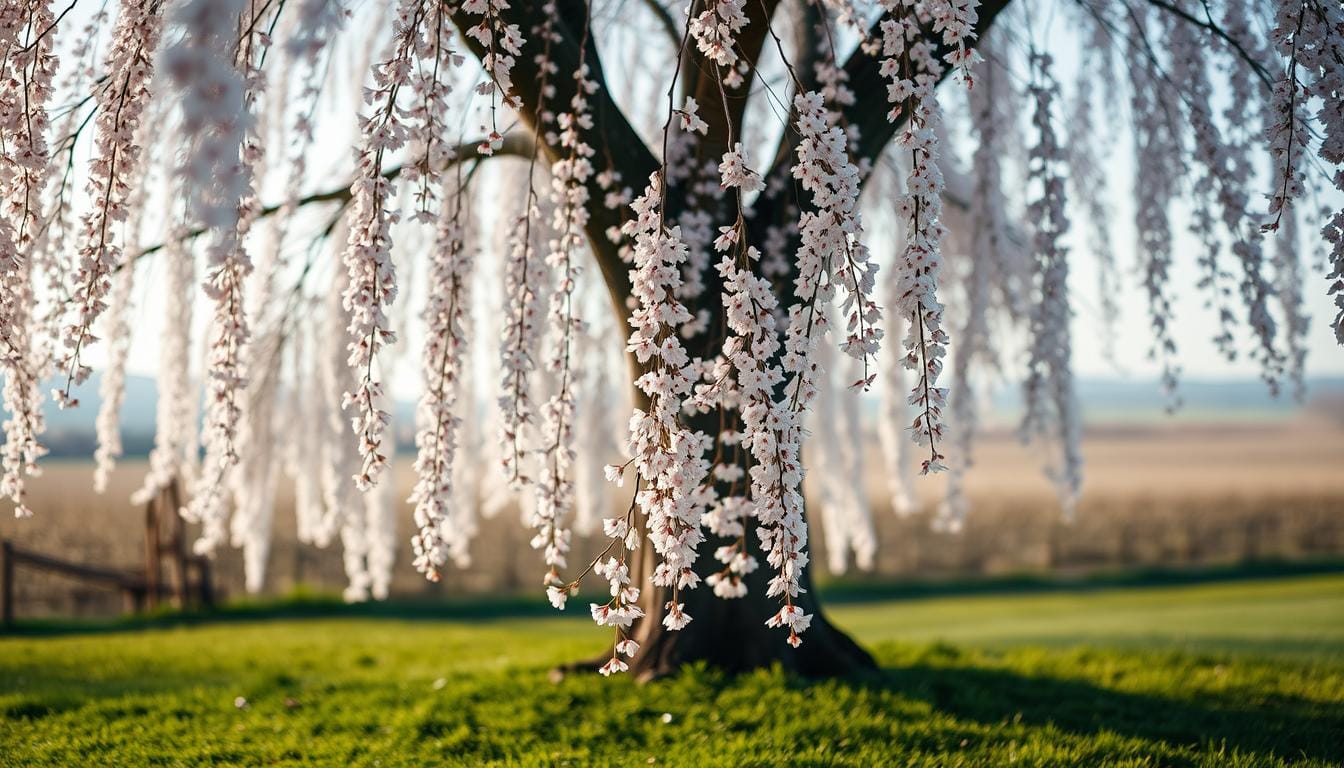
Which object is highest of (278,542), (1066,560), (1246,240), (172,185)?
(172,185)

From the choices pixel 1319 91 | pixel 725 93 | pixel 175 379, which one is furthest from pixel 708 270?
pixel 175 379

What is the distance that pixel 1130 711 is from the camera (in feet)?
12.2

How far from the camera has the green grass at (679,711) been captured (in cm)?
319

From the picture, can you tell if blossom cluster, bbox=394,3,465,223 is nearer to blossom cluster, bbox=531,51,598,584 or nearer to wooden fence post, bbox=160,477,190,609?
blossom cluster, bbox=531,51,598,584

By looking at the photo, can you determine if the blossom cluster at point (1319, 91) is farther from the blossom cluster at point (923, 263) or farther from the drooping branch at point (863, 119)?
the drooping branch at point (863, 119)

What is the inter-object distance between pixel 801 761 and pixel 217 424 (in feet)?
6.96

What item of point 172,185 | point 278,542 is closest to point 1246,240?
point 172,185

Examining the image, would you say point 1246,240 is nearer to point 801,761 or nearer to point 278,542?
point 801,761

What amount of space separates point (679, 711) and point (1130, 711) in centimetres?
179

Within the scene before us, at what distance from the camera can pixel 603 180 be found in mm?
3492

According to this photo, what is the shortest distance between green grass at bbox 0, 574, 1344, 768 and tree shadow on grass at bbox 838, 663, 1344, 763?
0.01m

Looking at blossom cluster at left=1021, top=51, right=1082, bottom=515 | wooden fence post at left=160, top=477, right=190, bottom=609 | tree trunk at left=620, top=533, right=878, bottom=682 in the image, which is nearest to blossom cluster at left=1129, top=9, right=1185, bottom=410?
blossom cluster at left=1021, top=51, right=1082, bottom=515

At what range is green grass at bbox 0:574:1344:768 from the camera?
3191 mm

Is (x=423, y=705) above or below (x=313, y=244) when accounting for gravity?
below
